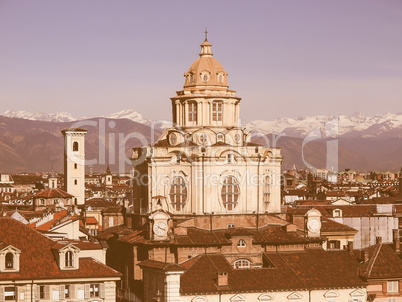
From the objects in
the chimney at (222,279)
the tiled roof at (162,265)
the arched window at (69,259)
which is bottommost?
the chimney at (222,279)

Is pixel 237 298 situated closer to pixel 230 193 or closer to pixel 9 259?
pixel 230 193

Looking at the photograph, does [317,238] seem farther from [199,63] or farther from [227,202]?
[199,63]

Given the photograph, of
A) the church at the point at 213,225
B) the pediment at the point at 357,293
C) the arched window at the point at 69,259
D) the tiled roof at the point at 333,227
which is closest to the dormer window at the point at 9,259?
the arched window at the point at 69,259

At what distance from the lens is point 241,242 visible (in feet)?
316

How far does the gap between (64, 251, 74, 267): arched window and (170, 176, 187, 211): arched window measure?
55.7 feet

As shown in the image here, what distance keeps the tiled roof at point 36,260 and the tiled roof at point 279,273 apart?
6.72 meters

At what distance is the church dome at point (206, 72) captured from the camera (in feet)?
348

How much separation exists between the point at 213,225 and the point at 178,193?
4.41m

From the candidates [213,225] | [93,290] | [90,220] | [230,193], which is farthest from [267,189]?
[90,220]

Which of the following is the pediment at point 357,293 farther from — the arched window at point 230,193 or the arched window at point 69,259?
the arched window at point 69,259

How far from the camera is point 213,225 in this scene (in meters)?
99.4

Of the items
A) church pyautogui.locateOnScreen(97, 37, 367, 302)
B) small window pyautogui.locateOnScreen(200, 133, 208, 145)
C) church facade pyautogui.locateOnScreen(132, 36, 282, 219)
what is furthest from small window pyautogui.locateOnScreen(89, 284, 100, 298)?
small window pyautogui.locateOnScreen(200, 133, 208, 145)

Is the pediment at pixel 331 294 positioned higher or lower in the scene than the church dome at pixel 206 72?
lower

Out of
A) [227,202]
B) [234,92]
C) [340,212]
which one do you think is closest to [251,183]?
[227,202]
